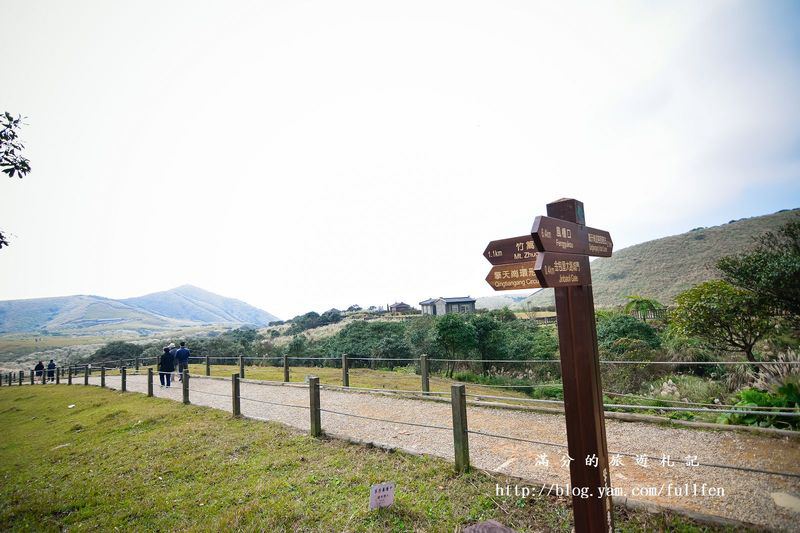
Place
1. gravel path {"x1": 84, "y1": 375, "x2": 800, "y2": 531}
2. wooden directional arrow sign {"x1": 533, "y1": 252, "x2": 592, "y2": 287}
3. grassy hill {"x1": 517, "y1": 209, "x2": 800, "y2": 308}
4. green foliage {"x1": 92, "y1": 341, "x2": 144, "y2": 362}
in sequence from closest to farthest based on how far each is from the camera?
wooden directional arrow sign {"x1": 533, "y1": 252, "x2": 592, "y2": 287} → gravel path {"x1": 84, "y1": 375, "x2": 800, "y2": 531} → green foliage {"x1": 92, "y1": 341, "x2": 144, "y2": 362} → grassy hill {"x1": 517, "y1": 209, "x2": 800, "y2": 308}

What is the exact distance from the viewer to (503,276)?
3.17 metres

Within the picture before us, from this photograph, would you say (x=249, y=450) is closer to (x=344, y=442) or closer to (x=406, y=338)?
(x=344, y=442)

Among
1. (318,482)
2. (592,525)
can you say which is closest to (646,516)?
(592,525)

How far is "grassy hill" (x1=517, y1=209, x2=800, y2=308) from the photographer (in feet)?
115

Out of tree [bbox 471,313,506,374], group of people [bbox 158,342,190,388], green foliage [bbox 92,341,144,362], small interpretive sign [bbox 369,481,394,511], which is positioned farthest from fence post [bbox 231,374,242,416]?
green foliage [bbox 92,341,144,362]

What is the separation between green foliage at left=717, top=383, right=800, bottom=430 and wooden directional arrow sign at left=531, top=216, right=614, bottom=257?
381 cm

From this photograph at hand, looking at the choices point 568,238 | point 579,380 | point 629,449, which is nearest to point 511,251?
point 568,238

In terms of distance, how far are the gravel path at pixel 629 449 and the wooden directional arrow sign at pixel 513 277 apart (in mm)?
2448

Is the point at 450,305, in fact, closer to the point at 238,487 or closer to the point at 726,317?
the point at 726,317

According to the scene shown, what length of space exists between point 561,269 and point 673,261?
4874cm

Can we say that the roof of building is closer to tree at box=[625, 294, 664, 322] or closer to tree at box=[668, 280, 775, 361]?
tree at box=[625, 294, 664, 322]

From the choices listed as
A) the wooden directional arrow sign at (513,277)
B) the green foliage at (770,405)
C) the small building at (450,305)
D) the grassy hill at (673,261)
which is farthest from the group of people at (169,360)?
the grassy hill at (673,261)

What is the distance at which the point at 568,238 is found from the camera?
8.98ft

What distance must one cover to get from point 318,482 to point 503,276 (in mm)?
3575
